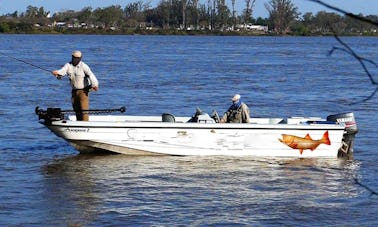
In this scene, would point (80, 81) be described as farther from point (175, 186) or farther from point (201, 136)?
point (175, 186)

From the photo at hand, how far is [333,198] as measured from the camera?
11617 millimetres

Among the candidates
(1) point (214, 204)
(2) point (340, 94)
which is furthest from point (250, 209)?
(2) point (340, 94)

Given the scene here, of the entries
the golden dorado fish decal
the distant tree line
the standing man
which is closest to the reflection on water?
the golden dorado fish decal

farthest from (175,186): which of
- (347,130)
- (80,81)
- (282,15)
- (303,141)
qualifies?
(282,15)

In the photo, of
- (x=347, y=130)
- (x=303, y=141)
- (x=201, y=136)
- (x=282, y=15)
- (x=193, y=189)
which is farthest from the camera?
(x=282, y=15)

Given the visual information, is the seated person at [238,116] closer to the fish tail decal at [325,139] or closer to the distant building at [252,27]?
the fish tail decal at [325,139]

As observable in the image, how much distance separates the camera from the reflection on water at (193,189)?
409 inches

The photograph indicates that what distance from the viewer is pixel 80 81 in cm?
1433

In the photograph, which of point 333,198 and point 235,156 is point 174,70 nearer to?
point 235,156

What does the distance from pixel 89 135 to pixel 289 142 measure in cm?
323

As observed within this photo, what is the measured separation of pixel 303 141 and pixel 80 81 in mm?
3771

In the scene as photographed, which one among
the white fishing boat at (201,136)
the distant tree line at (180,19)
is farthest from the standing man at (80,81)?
the distant tree line at (180,19)

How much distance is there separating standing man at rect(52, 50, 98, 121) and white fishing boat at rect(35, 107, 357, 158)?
0.24 meters

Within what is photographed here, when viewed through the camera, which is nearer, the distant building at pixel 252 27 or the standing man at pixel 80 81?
the standing man at pixel 80 81
